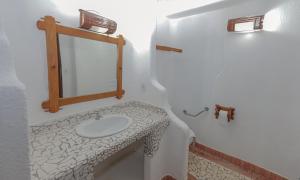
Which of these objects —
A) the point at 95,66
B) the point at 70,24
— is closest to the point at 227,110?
the point at 95,66

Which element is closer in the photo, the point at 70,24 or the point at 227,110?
the point at 70,24

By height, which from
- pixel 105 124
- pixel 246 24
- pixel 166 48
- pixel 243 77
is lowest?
pixel 105 124

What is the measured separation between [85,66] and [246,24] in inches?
74.5

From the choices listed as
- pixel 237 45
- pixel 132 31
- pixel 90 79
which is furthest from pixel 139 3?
pixel 237 45

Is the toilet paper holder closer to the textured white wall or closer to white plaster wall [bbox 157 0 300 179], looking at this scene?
white plaster wall [bbox 157 0 300 179]

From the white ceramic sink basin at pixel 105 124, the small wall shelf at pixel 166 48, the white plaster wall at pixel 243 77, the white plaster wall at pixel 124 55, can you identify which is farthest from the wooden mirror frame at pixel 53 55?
the white plaster wall at pixel 243 77

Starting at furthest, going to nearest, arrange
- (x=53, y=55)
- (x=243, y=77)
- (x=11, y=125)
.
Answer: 1. (x=243, y=77)
2. (x=53, y=55)
3. (x=11, y=125)

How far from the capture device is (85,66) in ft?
4.75

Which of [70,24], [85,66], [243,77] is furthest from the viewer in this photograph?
[243,77]

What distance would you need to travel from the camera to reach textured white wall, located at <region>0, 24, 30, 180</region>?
438 millimetres

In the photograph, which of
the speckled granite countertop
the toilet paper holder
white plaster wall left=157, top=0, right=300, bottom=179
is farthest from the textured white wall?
the toilet paper holder

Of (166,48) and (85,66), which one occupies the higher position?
(166,48)

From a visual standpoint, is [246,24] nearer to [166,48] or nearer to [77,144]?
[166,48]

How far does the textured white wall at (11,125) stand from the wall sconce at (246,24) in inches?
84.6
